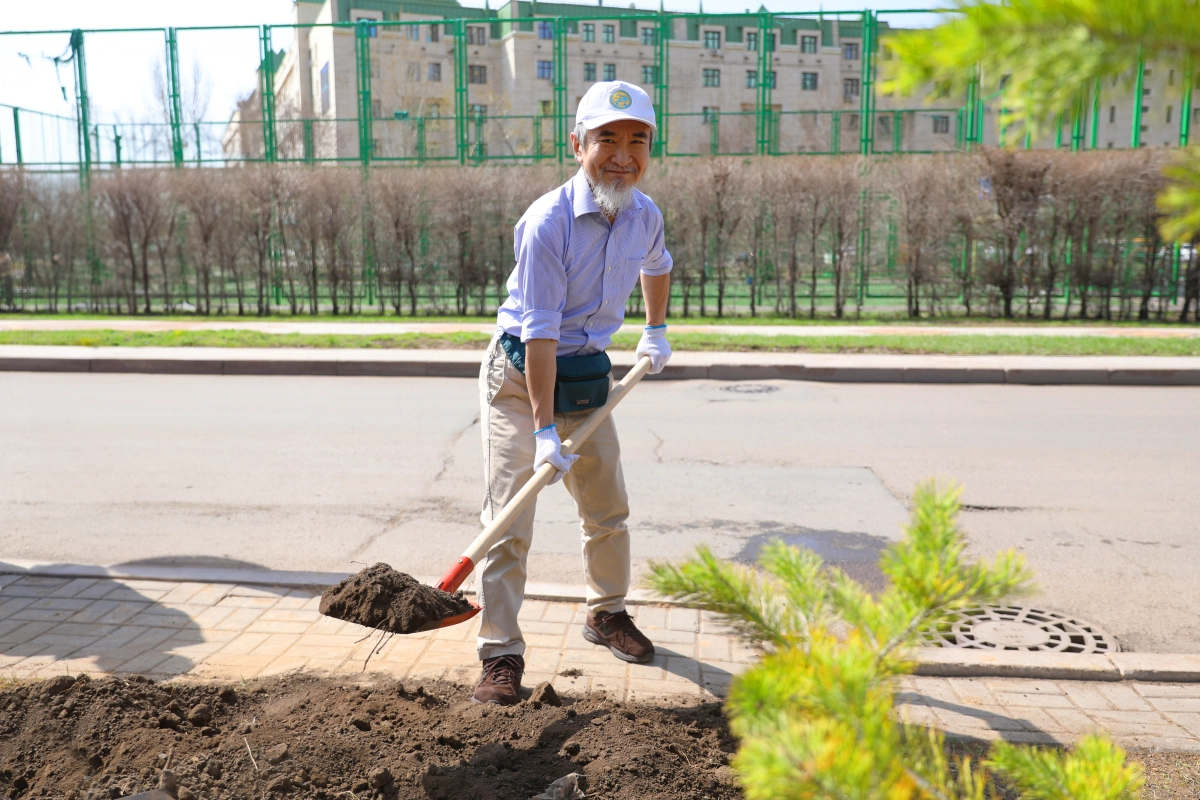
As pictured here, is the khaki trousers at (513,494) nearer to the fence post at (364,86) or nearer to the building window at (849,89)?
the fence post at (364,86)

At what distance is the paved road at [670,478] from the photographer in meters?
5.17

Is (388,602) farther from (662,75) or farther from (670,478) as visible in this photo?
(662,75)

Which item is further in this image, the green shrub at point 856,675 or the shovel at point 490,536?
the shovel at point 490,536

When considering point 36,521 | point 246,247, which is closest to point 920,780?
point 36,521

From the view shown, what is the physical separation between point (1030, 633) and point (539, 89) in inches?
1009

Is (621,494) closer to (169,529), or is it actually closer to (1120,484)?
(169,529)

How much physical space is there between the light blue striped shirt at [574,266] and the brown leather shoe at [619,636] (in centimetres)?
108

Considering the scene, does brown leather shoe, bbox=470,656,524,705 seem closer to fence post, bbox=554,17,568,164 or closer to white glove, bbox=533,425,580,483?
white glove, bbox=533,425,580,483

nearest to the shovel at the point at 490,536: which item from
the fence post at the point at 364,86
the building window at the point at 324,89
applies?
the fence post at the point at 364,86

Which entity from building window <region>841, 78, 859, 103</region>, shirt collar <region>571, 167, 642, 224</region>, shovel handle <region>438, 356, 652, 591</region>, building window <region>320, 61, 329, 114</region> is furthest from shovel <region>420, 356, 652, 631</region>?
building window <region>320, 61, 329, 114</region>

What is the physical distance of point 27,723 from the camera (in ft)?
9.29

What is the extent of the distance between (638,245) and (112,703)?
2317 millimetres

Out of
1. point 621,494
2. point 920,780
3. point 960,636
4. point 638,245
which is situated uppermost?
point 638,245

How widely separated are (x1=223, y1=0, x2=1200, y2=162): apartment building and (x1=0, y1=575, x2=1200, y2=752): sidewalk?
63.5ft
